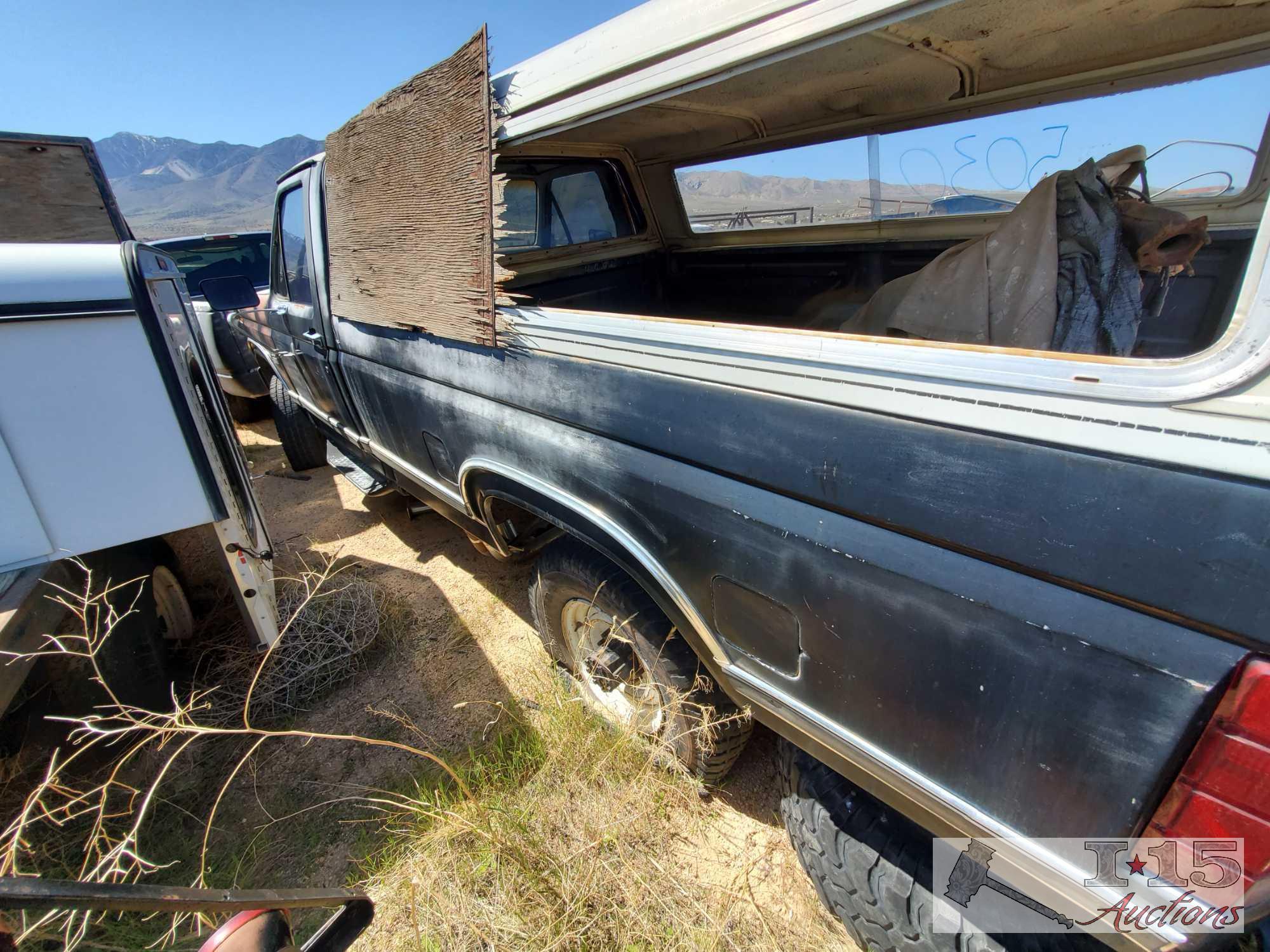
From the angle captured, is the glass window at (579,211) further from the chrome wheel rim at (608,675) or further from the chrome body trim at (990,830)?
the chrome body trim at (990,830)

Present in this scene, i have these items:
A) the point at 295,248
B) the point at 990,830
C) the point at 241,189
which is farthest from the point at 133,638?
the point at 241,189

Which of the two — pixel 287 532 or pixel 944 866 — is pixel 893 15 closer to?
pixel 944 866

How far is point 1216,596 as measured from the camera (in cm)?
77

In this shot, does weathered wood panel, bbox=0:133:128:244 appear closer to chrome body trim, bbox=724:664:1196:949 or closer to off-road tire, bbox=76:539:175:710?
off-road tire, bbox=76:539:175:710

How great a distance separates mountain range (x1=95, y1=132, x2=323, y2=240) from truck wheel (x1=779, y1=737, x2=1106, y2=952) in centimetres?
4964

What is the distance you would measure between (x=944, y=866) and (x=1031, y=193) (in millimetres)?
1767

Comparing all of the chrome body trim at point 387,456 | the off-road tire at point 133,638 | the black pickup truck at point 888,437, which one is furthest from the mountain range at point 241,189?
the off-road tire at point 133,638

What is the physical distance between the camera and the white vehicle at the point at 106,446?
1819 mm

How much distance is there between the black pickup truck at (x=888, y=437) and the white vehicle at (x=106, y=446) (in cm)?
76

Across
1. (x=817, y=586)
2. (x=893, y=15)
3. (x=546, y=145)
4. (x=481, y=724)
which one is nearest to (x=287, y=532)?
(x=481, y=724)

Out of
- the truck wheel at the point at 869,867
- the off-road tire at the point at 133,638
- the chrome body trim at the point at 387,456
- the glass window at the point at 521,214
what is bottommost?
the truck wheel at the point at 869,867

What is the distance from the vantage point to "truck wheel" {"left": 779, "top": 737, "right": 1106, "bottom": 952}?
1349 millimetres

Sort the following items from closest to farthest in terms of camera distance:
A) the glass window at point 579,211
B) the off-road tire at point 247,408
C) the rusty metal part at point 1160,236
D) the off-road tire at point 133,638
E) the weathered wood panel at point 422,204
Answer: the rusty metal part at point 1160,236, the weathered wood panel at point 422,204, the off-road tire at point 133,638, the glass window at point 579,211, the off-road tire at point 247,408

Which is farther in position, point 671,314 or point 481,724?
point 671,314
